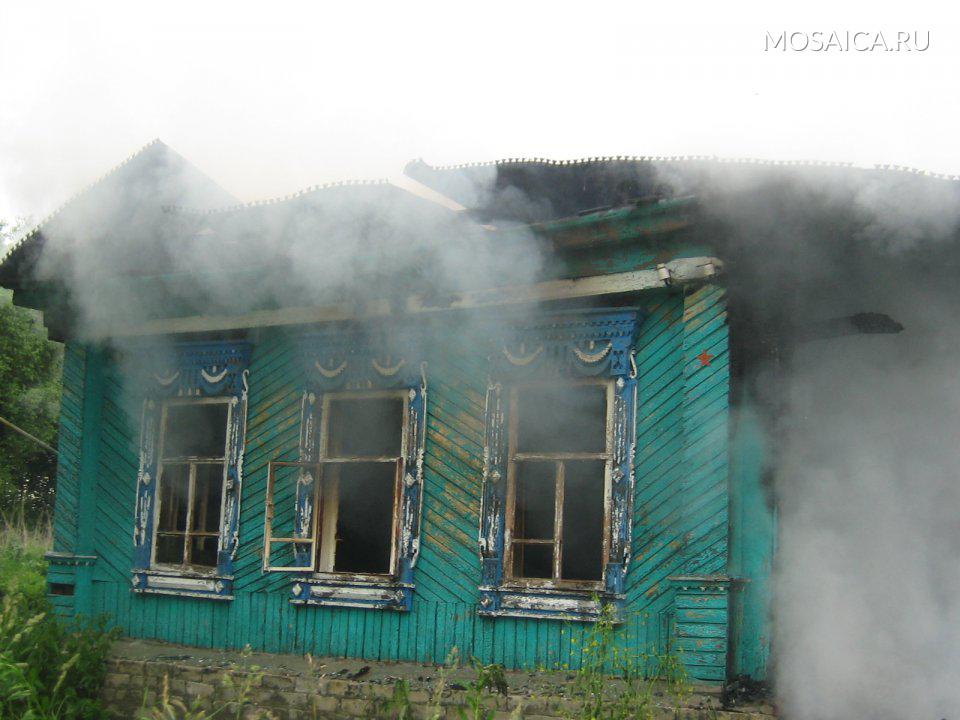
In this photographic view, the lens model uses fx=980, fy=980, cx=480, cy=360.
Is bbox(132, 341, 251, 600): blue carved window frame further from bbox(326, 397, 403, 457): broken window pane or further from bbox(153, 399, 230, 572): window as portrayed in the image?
bbox(326, 397, 403, 457): broken window pane

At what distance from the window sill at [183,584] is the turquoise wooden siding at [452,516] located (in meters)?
0.08

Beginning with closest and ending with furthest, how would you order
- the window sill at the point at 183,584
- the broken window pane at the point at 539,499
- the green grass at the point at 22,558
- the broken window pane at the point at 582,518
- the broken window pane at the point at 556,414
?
the broken window pane at the point at 556,414 → the window sill at the point at 183,584 → the broken window pane at the point at 539,499 → the broken window pane at the point at 582,518 → the green grass at the point at 22,558

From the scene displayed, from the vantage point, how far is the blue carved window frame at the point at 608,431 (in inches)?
256

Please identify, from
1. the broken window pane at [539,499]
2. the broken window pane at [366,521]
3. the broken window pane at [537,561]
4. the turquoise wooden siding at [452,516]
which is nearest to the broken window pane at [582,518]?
the broken window pane at [537,561]

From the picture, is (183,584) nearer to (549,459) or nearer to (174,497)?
(174,497)

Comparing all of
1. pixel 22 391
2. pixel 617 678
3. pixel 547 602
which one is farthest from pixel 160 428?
pixel 22 391

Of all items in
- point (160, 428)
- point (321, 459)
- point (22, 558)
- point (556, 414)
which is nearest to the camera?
point (556, 414)

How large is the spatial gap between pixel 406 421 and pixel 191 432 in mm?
2427

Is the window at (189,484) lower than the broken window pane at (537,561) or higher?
higher

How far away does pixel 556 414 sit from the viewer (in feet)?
23.3

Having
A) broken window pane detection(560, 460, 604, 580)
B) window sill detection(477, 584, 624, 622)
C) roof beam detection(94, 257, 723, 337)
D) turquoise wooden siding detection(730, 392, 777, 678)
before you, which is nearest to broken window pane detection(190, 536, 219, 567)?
roof beam detection(94, 257, 723, 337)

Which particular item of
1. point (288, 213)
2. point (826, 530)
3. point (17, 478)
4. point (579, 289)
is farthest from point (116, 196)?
point (17, 478)

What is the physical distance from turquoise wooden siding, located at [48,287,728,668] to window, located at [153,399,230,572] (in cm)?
32

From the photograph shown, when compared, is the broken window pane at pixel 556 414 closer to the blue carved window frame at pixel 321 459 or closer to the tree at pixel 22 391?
the blue carved window frame at pixel 321 459
